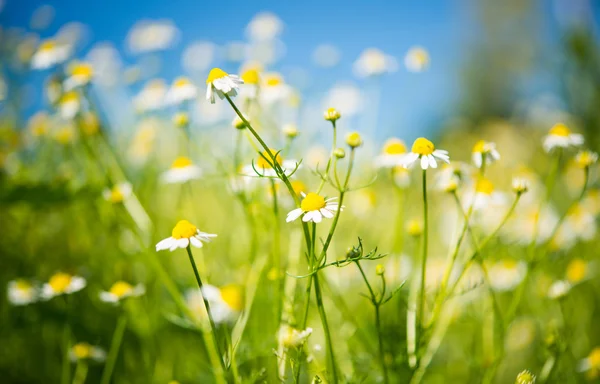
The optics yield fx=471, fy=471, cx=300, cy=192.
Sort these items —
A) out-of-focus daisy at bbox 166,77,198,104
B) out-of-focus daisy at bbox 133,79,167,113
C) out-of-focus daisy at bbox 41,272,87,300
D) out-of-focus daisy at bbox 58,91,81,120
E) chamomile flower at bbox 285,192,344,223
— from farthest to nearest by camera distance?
out-of-focus daisy at bbox 133,79,167,113 < out-of-focus daisy at bbox 58,91,81,120 < out-of-focus daisy at bbox 166,77,198,104 < out-of-focus daisy at bbox 41,272,87,300 < chamomile flower at bbox 285,192,344,223

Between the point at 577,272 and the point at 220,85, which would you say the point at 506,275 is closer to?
the point at 577,272

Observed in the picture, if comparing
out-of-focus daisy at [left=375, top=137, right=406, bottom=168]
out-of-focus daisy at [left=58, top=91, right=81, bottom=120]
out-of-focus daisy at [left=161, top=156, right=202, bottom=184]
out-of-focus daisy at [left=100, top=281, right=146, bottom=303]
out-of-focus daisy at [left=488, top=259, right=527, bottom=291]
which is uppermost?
out-of-focus daisy at [left=58, top=91, right=81, bottom=120]

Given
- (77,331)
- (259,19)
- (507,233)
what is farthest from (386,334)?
(259,19)

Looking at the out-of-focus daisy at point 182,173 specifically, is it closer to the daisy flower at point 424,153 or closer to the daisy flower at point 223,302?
the daisy flower at point 223,302

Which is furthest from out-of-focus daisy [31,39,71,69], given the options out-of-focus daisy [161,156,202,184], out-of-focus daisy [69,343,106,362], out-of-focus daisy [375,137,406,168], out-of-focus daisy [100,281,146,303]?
out-of-focus daisy [375,137,406,168]

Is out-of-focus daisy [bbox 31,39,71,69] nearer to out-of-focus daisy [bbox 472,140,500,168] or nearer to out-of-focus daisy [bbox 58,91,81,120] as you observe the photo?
out-of-focus daisy [bbox 58,91,81,120]

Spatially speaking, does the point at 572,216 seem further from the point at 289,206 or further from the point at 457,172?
the point at 289,206
